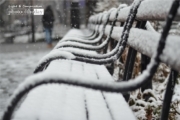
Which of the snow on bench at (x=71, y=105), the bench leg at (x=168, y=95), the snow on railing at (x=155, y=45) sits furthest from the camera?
the snow on bench at (x=71, y=105)

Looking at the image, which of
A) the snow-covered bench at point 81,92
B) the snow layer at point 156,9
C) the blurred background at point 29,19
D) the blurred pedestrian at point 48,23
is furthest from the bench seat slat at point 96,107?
the blurred background at point 29,19

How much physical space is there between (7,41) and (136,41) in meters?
10.6

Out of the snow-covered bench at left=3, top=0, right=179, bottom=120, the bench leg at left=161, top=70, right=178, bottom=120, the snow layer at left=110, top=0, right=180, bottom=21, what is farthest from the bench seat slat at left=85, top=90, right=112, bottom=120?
the snow layer at left=110, top=0, right=180, bottom=21

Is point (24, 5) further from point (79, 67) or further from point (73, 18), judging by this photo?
point (79, 67)

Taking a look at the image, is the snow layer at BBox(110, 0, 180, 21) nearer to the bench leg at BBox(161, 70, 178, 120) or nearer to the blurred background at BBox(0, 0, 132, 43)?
the bench leg at BBox(161, 70, 178, 120)

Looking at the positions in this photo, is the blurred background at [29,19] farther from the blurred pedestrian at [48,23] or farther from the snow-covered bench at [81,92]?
the snow-covered bench at [81,92]

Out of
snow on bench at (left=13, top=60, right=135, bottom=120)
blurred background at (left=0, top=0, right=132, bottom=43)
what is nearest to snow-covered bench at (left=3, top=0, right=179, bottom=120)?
snow on bench at (left=13, top=60, right=135, bottom=120)

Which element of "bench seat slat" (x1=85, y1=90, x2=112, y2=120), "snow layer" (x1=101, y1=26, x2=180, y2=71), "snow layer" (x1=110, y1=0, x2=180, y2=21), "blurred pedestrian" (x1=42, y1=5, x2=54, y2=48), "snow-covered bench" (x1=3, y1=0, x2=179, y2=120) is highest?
"snow layer" (x1=110, y1=0, x2=180, y2=21)

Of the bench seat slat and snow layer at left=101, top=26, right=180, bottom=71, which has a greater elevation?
snow layer at left=101, top=26, right=180, bottom=71

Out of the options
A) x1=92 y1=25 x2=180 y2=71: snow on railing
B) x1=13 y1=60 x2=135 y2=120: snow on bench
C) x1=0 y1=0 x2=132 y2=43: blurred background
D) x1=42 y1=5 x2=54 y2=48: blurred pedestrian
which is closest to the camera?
x1=92 y1=25 x2=180 y2=71: snow on railing

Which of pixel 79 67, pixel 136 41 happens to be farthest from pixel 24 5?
pixel 136 41

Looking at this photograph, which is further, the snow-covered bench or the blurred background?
the blurred background

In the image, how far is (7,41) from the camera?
11.8 meters

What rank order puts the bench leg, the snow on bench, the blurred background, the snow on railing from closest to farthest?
the snow on railing
the bench leg
the snow on bench
the blurred background
